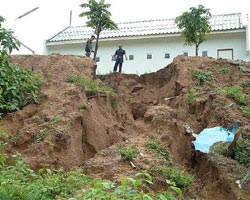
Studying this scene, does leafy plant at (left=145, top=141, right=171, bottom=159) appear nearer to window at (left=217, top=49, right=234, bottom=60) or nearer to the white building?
the white building

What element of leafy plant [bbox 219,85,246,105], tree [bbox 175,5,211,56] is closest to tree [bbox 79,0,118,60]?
tree [bbox 175,5,211,56]

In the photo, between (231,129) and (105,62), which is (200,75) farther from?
(105,62)

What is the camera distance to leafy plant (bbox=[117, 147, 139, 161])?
8289 mm

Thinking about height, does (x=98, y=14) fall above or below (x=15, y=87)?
above

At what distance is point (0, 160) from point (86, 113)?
385cm

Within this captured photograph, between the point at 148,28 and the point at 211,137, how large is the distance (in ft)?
47.2

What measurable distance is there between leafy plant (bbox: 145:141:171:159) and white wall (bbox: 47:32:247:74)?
11604 millimetres

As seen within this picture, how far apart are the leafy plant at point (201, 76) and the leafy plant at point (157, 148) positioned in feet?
12.6

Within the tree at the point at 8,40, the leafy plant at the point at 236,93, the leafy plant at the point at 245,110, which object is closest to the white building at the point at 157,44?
the leafy plant at the point at 236,93

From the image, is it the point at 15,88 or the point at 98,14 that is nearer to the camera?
the point at 15,88

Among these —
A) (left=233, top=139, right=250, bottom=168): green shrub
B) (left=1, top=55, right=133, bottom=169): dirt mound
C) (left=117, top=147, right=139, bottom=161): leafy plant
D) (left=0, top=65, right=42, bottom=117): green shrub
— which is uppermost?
(left=0, top=65, right=42, bottom=117): green shrub

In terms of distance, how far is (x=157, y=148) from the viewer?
9.11m

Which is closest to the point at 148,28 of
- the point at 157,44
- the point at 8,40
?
the point at 157,44

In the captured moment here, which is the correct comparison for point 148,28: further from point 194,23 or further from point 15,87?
point 15,87
